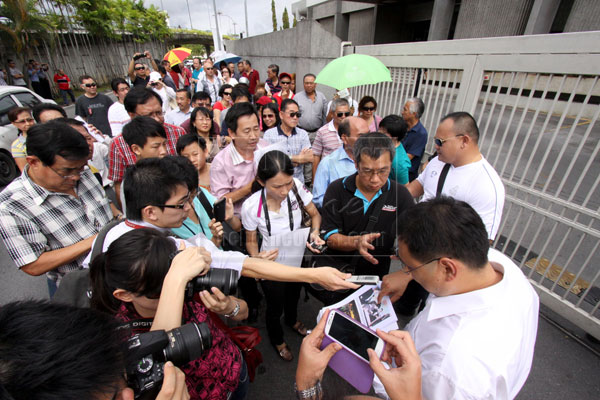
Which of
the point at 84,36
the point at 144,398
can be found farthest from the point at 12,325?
the point at 84,36

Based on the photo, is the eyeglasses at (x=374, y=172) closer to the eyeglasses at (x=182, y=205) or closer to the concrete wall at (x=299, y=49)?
the eyeglasses at (x=182, y=205)

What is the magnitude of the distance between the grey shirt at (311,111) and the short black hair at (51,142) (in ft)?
13.2

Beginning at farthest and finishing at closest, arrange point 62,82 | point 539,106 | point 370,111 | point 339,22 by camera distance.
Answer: point 339,22, point 62,82, point 370,111, point 539,106

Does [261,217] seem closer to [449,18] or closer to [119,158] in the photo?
[119,158]

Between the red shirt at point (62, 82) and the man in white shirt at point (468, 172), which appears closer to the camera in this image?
the man in white shirt at point (468, 172)

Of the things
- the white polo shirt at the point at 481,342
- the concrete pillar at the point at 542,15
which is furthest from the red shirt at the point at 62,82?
the concrete pillar at the point at 542,15

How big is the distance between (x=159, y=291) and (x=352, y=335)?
0.87 metres

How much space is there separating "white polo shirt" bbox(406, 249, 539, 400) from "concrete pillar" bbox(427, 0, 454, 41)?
1259 cm

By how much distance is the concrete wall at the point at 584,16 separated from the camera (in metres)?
7.24

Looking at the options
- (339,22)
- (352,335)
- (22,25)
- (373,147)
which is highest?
(339,22)

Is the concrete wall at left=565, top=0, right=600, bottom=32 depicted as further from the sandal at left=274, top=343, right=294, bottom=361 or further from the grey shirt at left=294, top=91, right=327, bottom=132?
the sandal at left=274, top=343, right=294, bottom=361

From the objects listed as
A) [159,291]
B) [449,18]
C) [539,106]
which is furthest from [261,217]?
[449,18]

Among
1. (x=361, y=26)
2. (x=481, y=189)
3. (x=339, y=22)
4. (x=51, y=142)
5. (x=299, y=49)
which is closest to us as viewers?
(x=51, y=142)

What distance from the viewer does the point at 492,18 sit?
9133 millimetres
